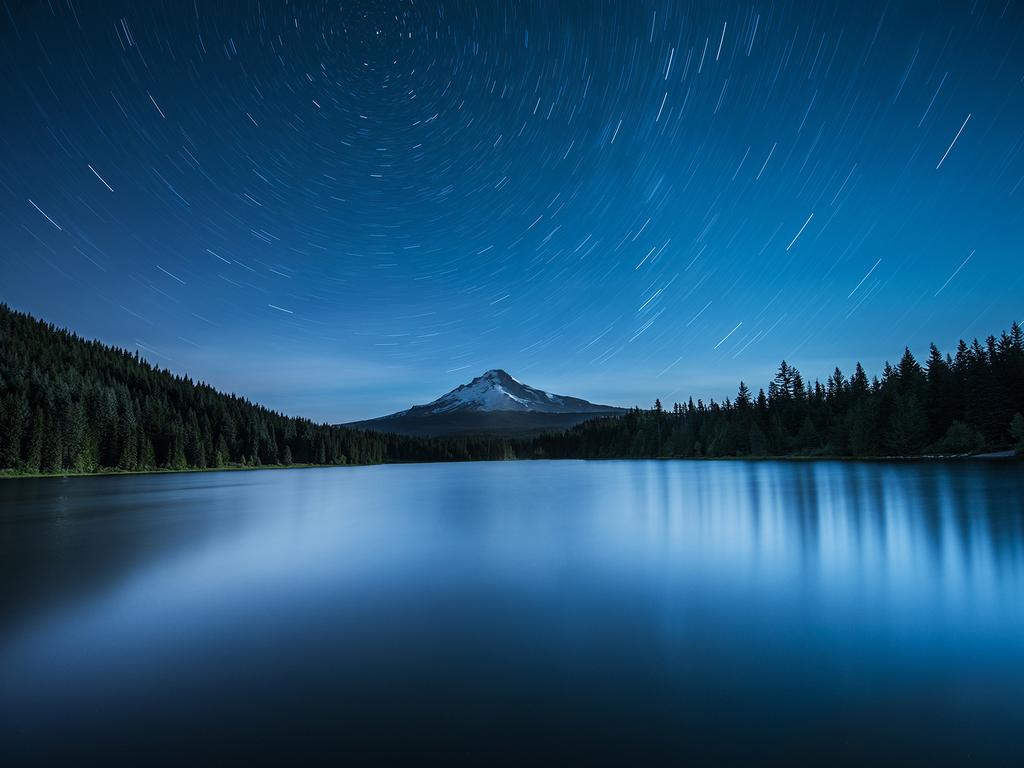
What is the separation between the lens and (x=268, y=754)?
16.1 feet

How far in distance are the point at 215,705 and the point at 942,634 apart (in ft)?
32.8

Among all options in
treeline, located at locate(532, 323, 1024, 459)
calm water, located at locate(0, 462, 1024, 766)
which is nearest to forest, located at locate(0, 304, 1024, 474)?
treeline, located at locate(532, 323, 1024, 459)

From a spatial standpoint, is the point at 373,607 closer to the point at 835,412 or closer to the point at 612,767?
the point at 612,767

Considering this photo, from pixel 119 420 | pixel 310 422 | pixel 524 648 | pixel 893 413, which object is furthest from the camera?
pixel 310 422

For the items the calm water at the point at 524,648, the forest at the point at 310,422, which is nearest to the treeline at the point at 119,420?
the forest at the point at 310,422

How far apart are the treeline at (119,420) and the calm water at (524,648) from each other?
216 ft

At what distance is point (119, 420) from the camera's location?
277 feet

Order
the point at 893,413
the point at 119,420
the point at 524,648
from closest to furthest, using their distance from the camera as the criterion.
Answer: the point at 524,648 < the point at 893,413 < the point at 119,420

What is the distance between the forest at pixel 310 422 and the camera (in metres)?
65.8

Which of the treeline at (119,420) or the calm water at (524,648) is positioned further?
the treeline at (119,420)

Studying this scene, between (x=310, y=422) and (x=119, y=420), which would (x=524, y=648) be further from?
(x=310, y=422)

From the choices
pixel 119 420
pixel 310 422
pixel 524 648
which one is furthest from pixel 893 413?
pixel 310 422

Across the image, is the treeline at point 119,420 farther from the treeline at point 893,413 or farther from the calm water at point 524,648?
the treeline at point 893,413

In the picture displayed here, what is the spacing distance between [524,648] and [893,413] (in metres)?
81.8
